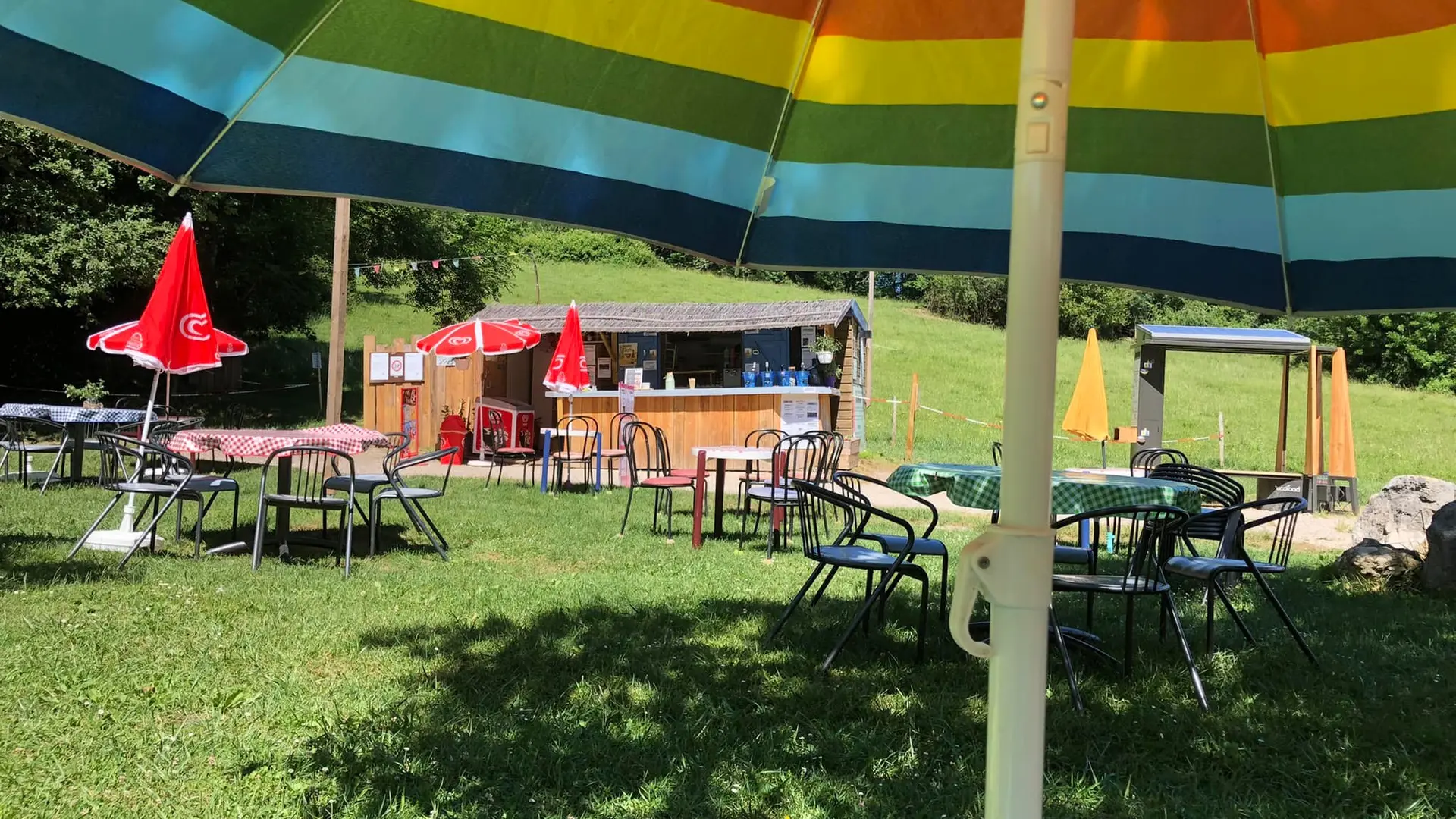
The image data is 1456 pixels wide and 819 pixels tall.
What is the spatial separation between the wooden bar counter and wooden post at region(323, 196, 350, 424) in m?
2.98

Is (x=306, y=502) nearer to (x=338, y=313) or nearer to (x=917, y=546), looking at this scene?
(x=917, y=546)

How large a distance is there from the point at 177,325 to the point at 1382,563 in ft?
27.6

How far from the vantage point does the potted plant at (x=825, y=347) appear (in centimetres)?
1593

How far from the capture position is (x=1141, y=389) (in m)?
12.6

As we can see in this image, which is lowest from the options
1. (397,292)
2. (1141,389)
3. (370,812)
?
(370,812)

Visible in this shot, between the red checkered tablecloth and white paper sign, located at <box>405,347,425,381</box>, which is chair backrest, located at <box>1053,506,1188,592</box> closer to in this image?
the red checkered tablecloth

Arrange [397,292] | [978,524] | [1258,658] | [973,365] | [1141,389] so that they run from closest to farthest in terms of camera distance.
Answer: [1258,658] < [978,524] < [1141,389] < [973,365] < [397,292]

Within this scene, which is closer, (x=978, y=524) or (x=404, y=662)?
(x=404, y=662)

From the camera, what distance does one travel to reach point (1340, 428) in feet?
38.8

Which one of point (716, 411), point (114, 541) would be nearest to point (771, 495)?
point (114, 541)

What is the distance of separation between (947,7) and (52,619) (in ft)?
15.8

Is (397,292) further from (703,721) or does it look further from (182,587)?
(703,721)

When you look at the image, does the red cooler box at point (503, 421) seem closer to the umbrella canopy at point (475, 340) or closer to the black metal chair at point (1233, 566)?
the umbrella canopy at point (475, 340)

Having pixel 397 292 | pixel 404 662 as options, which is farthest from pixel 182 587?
pixel 397 292
